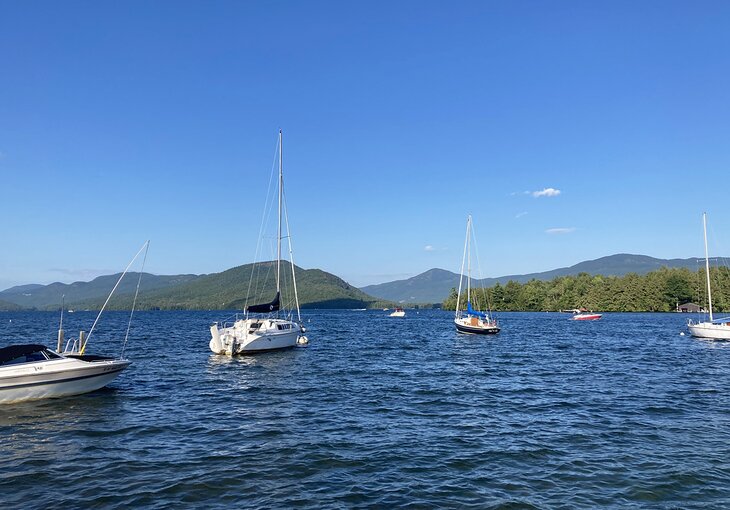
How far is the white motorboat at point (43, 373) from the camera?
74.1ft

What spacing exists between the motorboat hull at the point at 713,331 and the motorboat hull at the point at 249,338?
5268 centimetres

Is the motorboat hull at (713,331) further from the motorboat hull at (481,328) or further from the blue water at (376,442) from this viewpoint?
the blue water at (376,442)

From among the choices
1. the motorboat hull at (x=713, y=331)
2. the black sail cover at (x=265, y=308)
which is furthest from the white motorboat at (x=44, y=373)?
the motorboat hull at (x=713, y=331)

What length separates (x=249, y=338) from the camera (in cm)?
4416

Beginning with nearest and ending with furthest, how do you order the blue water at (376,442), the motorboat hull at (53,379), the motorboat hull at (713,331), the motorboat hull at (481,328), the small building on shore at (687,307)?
the blue water at (376,442) < the motorboat hull at (53,379) < the motorboat hull at (713,331) < the motorboat hull at (481,328) < the small building on shore at (687,307)

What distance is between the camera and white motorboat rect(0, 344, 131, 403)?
2259cm

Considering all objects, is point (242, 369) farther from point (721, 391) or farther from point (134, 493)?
point (721, 391)

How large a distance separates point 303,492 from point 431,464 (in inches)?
161

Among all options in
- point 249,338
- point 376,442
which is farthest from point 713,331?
point 376,442

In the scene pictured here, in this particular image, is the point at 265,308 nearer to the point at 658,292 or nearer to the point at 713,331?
the point at 713,331

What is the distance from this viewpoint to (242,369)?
3669cm

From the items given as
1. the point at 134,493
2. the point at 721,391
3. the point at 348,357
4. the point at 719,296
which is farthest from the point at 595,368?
the point at 719,296

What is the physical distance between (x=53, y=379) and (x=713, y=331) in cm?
7023

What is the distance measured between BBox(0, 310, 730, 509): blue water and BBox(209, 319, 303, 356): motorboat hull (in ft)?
33.8
